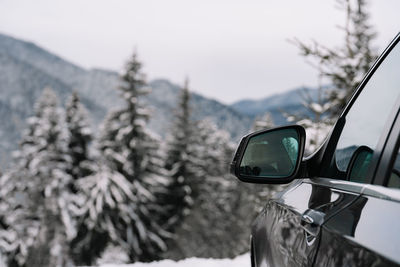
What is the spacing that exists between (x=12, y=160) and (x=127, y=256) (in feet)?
33.5

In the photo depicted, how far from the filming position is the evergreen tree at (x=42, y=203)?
24.8 metres

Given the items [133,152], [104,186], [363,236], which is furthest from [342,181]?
[133,152]

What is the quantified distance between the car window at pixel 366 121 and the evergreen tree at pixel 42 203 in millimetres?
24304

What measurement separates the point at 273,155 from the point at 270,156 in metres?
0.02

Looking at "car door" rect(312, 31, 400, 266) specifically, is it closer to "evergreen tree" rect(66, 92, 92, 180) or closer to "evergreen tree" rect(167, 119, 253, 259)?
"evergreen tree" rect(66, 92, 92, 180)

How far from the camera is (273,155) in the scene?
2244 mm

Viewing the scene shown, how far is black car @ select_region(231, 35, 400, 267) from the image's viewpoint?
124cm

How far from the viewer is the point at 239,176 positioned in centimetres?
228

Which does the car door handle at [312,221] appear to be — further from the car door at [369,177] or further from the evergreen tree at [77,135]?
the evergreen tree at [77,135]

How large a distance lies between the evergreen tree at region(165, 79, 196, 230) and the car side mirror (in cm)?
2940

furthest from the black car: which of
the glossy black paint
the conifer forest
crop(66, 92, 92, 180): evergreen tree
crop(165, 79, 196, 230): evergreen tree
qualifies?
crop(165, 79, 196, 230): evergreen tree

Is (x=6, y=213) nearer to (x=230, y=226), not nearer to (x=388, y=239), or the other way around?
(x=230, y=226)

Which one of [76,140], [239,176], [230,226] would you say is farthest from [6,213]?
[239,176]

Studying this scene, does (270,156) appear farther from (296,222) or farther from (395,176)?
(395,176)
